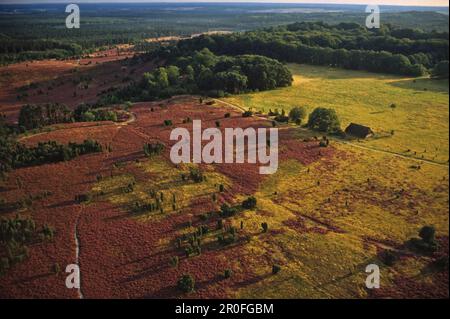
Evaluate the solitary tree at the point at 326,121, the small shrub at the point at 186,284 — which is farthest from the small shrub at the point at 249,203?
the solitary tree at the point at 326,121

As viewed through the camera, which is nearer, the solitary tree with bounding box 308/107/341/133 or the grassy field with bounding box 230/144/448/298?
the grassy field with bounding box 230/144/448/298

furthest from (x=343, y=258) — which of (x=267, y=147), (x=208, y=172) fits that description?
(x=267, y=147)

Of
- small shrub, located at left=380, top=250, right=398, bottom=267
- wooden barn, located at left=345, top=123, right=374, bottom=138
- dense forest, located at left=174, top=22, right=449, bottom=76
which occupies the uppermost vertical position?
dense forest, located at left=174, top=22, right=449, bottom=76

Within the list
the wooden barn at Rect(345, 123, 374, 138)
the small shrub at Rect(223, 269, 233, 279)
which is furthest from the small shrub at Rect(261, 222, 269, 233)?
the wooden barn at Rect(345, 123, 374, 138)

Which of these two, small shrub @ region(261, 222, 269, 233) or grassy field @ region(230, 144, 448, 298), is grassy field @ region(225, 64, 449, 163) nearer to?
grassy field @ region(230, 144, 448, 298)

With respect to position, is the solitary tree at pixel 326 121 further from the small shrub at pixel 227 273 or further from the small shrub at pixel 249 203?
the small shrub at pixel 227 273

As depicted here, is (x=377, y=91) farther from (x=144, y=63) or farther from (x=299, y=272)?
(x=144, y=63)

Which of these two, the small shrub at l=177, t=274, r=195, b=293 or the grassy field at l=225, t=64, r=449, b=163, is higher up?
the grassy field at l=225, t=64, r=449, b=163
